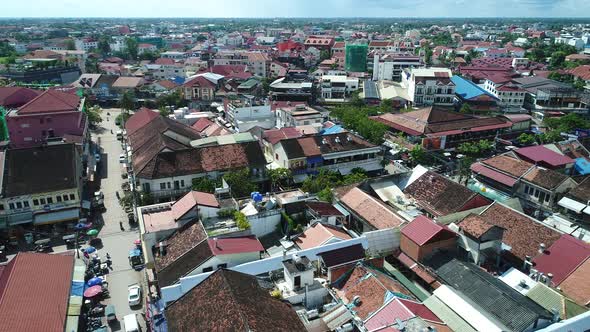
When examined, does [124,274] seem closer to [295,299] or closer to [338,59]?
[295,299]

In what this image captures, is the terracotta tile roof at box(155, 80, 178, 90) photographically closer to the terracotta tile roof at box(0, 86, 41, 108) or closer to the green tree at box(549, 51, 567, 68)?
the terracotta tile roof at box(0, 86, 41, 108)

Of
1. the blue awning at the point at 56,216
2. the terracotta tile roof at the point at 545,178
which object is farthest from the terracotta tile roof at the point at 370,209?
the blue awning at the point at 56,216

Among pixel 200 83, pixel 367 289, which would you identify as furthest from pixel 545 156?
pixel 200 83

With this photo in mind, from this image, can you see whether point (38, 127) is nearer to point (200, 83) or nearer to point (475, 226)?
point (200, 83)

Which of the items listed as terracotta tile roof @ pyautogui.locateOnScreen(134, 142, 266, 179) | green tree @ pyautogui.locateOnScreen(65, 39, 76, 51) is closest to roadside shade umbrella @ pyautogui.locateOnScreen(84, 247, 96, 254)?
terracotta tile roof @ pyautogui.locateOnScreen(134, 142, 266, 179)

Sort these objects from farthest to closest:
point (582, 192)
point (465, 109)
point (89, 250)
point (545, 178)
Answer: point (465, 109) < point (545, 178) < point (582, 192) < point (89, 250)

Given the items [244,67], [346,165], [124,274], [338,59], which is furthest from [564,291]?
[338,59]

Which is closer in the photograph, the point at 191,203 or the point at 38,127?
the point at 191,203
